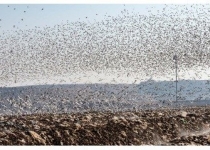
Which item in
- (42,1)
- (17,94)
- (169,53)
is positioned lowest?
(17,94)

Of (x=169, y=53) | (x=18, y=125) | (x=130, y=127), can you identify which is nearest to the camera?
(x=18, y=125)

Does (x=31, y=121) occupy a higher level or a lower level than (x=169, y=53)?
lower

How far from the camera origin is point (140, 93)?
12367 mm

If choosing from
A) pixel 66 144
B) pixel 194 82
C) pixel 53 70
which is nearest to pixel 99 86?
pixel 53 70

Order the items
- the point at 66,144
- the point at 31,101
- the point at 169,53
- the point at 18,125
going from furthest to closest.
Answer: the point at 31,101
the point at 169,53
the point at 18,125
the point at 66,144

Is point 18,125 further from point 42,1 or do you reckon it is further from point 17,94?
point 42,1

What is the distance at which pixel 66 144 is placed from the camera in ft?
28.1

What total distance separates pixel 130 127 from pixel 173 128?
1343 millimetres

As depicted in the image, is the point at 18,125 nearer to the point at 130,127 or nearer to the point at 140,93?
the point at 130,127

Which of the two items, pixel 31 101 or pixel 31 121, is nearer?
pixel 31 121

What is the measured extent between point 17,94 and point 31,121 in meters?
1.14

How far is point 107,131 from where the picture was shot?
9352mm

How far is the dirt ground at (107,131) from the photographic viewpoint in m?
8.48

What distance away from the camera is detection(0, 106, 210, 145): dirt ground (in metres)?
8.48
